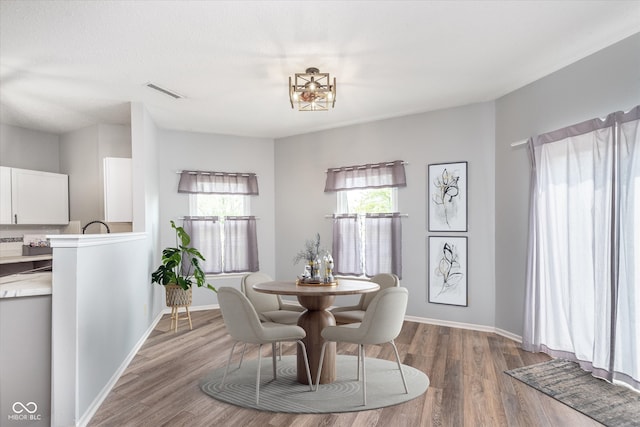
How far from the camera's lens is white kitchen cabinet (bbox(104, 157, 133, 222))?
16.8ft

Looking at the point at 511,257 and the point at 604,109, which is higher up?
the point at 604,109

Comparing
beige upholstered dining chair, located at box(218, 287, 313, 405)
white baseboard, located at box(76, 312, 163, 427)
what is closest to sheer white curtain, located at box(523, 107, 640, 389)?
beige upholstered dining chair, located at box(218, 287, 313, 405)

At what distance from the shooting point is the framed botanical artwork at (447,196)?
512 centimetres

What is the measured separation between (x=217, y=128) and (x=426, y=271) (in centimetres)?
358

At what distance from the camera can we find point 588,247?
3.60 m

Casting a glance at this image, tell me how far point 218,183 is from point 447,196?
3.33 meters

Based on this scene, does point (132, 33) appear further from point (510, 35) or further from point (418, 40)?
point (510, 35)

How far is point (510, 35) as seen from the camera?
329cm

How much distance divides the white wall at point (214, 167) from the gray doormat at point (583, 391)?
419 centimetres

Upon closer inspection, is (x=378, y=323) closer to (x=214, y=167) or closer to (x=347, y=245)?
(x=347, y=245)

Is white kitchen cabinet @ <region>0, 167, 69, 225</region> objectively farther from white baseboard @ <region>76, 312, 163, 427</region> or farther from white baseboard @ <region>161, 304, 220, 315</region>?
white baseboard @ <region>76, 312, 163, 427</region>

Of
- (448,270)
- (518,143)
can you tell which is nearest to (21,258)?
(448,270)

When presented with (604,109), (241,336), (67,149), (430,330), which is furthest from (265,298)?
(67,149)

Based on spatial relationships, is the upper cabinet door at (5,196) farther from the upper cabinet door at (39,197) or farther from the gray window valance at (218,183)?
the gray window valance at (218,183)
